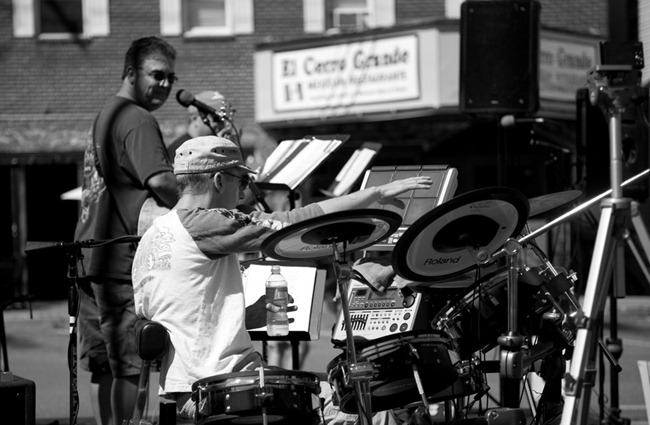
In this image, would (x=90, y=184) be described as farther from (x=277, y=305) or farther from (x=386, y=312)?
(x=386, y=312)

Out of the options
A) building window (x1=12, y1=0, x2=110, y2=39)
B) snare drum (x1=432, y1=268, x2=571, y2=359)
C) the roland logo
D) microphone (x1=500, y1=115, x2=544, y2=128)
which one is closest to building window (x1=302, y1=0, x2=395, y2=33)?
building window (x1=12, y1=0, x2=110, y2=39)

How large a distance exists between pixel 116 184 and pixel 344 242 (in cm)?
197

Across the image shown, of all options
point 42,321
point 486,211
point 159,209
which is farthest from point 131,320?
point 42,321

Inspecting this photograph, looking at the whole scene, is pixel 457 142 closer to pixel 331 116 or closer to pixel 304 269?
pixel 331 116

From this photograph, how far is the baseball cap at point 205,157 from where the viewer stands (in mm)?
4281

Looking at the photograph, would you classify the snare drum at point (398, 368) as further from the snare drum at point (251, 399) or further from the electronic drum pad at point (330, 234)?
the electronic drum pad at point (330, 234)

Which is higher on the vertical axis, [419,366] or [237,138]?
[237,138]

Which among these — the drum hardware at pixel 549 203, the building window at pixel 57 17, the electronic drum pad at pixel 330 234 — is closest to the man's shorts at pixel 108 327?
the electronic drum pad at pixel 330 234

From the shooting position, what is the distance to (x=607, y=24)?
18047 millimetres

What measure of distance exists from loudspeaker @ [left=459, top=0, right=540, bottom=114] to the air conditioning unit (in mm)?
10076

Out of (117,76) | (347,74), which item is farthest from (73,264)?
(117,76)

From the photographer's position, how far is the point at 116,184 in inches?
220

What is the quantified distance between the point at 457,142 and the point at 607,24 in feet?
11.0

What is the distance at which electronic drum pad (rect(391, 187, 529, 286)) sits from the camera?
4.04 meters
